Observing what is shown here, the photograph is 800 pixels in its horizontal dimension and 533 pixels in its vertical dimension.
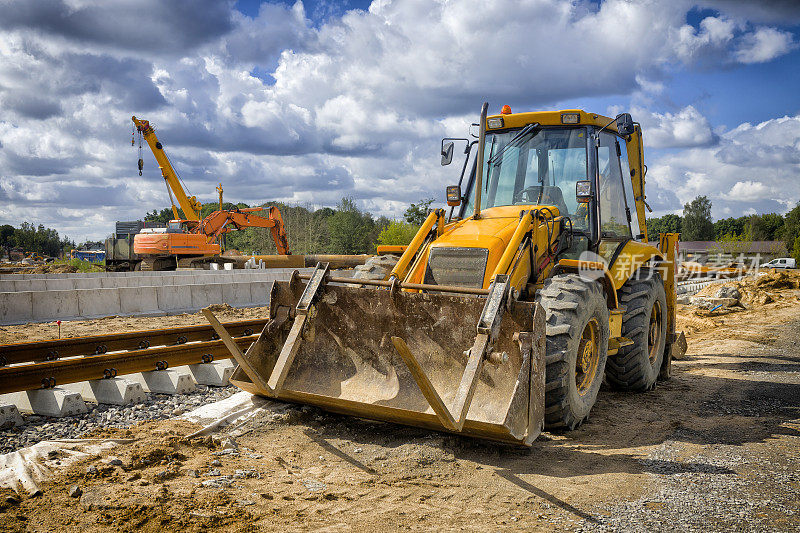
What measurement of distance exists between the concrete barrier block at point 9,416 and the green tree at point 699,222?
102 m

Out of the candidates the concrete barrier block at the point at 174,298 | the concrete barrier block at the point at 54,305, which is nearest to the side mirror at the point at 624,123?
the concrete barrier block at the point at 174,298

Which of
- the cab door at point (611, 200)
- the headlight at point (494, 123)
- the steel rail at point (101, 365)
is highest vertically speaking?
the headlight at point (494, 123)

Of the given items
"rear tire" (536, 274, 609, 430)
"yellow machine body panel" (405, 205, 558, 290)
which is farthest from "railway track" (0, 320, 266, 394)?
"rear tire" (536, 274, 609, 430)

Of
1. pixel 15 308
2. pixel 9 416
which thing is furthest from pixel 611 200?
pixel 15 308

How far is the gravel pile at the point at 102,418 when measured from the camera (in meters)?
5.37

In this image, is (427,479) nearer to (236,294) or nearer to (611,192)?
(611,192)

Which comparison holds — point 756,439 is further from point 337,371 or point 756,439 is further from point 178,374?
point 178,374

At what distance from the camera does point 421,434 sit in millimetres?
5449

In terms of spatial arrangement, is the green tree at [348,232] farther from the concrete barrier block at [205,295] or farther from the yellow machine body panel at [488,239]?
the yellow machine body panel at [488,239]

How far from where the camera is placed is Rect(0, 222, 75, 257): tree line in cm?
8386

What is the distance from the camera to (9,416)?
5.59m

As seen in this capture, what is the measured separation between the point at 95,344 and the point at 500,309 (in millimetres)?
5084

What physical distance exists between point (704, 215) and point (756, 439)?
10079 centimetres

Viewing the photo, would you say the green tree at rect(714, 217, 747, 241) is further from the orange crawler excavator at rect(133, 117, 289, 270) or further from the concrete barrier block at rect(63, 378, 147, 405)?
the concrete barrier block at rect(63, 378, 147, 405)
